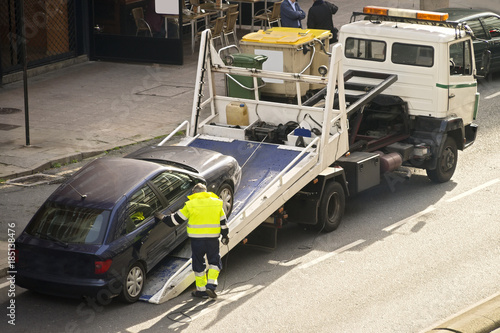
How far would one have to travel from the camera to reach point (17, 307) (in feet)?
34.6

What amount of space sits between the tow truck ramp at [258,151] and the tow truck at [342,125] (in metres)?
0.02

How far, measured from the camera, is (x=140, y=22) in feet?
74.7

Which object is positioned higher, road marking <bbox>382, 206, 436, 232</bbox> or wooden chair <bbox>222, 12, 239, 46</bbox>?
wooden chair <bbox>222, 12, 239, 46</bbox>

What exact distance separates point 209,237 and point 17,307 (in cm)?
239

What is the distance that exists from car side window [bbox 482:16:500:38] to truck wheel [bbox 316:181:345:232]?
31.9ft

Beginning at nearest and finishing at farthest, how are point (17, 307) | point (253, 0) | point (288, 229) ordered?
point (17, 307), point (288, 229), point (253, 0)

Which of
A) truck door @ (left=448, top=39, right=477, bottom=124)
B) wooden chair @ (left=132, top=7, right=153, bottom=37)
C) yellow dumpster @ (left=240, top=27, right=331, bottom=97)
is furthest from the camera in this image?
wooden chair @ (left=132, top=7, right=153, bottom=37)

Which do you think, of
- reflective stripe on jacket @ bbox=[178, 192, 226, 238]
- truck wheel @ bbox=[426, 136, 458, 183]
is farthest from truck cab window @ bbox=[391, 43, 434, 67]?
reflective stripe on jacket @ bbox=[178, 192, 226, 238]

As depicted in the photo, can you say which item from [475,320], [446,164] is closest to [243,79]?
Result: [446,164]

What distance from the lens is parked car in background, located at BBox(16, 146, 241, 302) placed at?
10.1 metres

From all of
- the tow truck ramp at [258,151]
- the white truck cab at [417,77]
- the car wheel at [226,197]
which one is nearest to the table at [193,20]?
the white truck cab at [417,77]

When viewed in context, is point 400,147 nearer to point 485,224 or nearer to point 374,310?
point 485,224

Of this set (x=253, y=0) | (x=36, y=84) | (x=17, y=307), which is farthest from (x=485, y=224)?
(x=253, y=0)

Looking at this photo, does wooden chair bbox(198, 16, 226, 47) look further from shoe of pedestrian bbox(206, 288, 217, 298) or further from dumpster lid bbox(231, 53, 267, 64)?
shoe of pedestrian bbox(206, 288, 217, 298)
